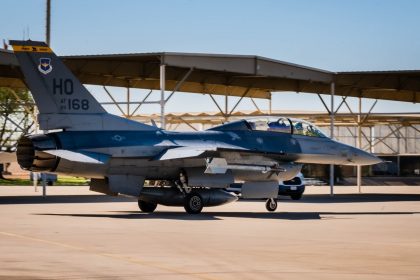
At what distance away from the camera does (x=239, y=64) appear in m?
35.9

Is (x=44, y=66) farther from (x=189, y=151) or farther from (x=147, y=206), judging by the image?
(x=147, y=206)

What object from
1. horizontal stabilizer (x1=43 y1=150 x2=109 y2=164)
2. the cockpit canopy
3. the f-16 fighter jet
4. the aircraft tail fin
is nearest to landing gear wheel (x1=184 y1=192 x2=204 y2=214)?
the f-16 fighter jet

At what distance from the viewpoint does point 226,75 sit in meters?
42.8

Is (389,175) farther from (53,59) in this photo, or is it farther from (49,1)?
(53,59)

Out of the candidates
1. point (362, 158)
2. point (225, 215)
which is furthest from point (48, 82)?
point (362, 158)

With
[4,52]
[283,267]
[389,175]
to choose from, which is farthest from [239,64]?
[389,175]

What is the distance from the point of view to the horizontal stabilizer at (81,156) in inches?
867

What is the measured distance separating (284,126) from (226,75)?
57.0 ft

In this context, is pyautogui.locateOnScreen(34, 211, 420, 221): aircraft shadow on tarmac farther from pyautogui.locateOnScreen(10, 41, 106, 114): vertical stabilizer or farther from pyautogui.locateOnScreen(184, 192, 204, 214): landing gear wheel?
pyautogui.locateOnScreen(10, 41, 106, 114): vertical stabilizer

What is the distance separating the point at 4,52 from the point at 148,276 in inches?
918

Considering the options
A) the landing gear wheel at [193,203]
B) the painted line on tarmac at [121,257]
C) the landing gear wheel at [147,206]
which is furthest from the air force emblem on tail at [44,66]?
the painted line on tarmac at [121,257]

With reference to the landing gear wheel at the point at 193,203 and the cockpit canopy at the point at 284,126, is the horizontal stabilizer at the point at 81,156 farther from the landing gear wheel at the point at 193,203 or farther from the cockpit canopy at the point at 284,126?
the cockpit canopy at the point at 284,126

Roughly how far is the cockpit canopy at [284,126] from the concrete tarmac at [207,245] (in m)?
2.62

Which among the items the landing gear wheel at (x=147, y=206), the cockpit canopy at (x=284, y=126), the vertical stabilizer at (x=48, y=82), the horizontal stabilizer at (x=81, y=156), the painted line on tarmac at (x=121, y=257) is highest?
the vertical stabilizer at (x=48, y=82)
